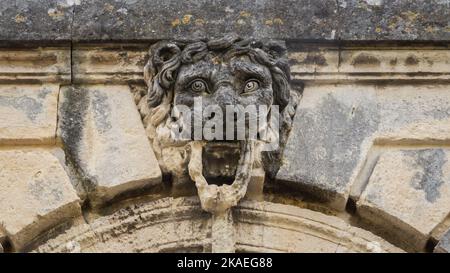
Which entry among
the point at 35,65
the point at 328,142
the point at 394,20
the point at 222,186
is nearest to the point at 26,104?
the point at 35,65

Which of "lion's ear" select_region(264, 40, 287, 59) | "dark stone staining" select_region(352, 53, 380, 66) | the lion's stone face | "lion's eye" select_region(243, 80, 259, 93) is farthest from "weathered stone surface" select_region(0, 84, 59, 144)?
"dark stone staining" select_region(352, 53, 380, 66)

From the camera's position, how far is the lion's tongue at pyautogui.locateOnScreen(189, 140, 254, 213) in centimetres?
733

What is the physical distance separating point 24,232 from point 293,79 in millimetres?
1502

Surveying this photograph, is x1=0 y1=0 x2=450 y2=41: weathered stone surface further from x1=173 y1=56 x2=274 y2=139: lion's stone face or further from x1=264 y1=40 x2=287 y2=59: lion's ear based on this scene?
x1=173 y1=56 x2=274 y2=139: lion's stone face

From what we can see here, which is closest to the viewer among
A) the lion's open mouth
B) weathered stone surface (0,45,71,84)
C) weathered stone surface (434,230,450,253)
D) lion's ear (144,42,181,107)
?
weathered stone surface (434,230,450,253)

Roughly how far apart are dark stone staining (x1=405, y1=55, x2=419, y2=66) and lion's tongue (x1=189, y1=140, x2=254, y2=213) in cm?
98

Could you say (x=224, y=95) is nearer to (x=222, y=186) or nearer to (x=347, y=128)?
(x=222, y=186)

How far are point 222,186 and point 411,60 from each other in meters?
1.22

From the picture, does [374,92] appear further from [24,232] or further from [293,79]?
[24,232]

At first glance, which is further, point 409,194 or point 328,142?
point 328,142

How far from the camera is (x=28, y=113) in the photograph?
25.4ft

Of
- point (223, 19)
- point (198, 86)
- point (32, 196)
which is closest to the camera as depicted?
point (32, 196)

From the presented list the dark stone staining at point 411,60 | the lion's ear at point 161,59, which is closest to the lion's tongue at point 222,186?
the lion's ear at point 161,59

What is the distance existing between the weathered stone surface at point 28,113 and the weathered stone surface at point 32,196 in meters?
0.10
